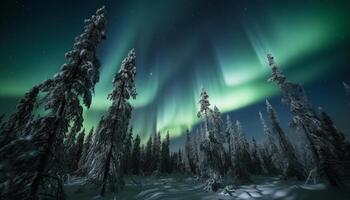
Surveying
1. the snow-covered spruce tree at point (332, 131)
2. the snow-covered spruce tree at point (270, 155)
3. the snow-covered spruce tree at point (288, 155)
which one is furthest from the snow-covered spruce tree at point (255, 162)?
the snow-covered spruce tree at point (332, 131)

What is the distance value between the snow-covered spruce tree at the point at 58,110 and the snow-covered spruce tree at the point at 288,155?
38.0 m

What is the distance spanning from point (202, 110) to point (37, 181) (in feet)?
60.5

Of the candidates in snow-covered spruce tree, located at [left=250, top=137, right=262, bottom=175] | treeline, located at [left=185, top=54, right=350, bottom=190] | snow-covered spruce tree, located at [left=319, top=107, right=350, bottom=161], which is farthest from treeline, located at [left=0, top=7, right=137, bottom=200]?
snow-covered spruce tree, located at [left=250, top=137, right=262, bottom=175]

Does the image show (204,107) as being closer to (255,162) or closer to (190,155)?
(255,162)

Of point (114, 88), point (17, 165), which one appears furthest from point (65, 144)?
point (114, 88)

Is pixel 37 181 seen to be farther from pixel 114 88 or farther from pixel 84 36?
pixel 114 88

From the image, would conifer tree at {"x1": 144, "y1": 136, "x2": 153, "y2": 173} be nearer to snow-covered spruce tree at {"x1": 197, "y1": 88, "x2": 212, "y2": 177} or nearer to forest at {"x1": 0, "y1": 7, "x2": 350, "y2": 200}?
forest at {"x1": 0, "y1": 7, "x2": 350, "y2": 200}

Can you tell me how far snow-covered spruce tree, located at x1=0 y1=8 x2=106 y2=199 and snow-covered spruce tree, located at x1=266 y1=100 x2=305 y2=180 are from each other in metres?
38.0

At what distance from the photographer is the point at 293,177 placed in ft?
104

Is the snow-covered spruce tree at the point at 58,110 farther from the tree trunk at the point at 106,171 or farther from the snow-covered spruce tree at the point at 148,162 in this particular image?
the snow-covered spruce tree at the point at 148,162

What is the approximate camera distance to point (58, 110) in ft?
24.1

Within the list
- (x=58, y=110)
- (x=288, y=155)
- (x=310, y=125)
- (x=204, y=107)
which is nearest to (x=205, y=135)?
A: (x=204, y=107)

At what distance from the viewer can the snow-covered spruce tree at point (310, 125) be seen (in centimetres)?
1384

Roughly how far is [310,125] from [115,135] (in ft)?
67.0
